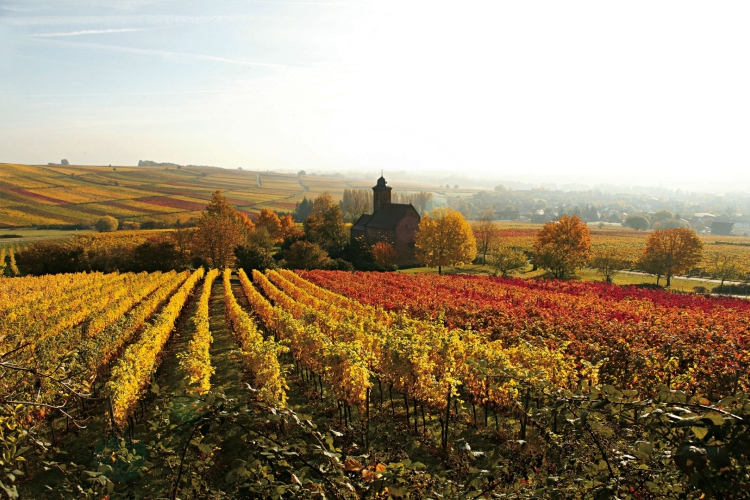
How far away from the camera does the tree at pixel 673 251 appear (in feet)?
143

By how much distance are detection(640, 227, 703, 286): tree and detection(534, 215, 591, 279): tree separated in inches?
285

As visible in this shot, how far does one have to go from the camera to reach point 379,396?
44.4ft

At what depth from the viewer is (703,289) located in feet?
139

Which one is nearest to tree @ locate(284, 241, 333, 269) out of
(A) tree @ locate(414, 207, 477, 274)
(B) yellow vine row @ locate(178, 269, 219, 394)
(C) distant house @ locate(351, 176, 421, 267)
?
(C) distant house @ locate(351, 176, 421, 267)

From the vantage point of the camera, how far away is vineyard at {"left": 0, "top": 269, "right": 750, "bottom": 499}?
2510 millimetres

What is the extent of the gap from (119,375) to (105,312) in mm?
12612

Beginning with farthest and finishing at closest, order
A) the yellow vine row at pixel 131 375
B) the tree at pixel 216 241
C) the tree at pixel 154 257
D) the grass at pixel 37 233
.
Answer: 1. the grass at pixel 37 233
2. the tree at pixel 216 241
3. the tree at pixel 154 257
4. the yellow vine row at pixel 131 375

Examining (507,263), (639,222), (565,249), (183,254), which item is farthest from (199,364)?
(639,222)

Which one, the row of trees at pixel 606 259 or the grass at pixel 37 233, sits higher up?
the row of trees at pixel 606 259

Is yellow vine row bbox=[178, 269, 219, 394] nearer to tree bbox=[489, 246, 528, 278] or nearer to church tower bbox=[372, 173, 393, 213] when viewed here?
tree bbox=[489, 246, 528, 278]

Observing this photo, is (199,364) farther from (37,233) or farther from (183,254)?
(37,233)

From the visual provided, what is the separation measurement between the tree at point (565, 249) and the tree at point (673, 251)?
724cm

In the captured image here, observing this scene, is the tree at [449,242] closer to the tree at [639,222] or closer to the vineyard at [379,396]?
the vineyard at [379,396]

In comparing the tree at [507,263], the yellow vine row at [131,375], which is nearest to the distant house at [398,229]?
the tree at [507,263]
